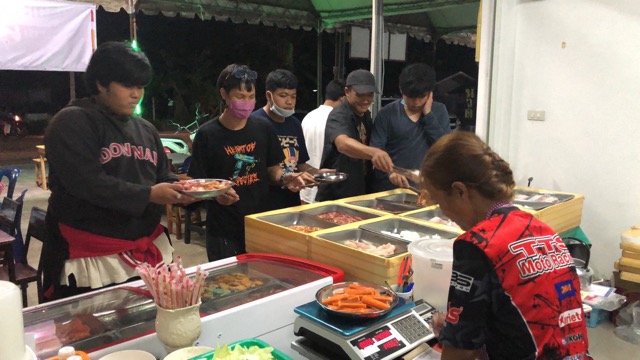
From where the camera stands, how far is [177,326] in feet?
4.24

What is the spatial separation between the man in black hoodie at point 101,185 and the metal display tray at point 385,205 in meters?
1.25

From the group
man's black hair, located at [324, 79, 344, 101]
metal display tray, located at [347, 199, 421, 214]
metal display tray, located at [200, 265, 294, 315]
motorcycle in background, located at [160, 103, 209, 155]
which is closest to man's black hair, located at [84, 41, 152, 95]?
metal display tray, located at [200, 265, 294, 315]

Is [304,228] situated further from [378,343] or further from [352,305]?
[378,343]

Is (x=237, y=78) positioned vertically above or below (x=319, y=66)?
below

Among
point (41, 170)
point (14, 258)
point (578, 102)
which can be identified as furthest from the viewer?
point (41, 170)

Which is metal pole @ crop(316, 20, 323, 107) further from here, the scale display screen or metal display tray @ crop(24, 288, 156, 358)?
the scale display screen

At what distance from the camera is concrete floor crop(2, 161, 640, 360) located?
3.05 metres

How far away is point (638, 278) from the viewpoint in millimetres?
3203

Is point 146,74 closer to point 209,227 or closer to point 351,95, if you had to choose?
point 209,227

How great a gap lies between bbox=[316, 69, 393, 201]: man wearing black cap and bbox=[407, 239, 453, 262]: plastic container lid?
4.26 feet

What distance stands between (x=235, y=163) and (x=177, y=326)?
127 centimetres

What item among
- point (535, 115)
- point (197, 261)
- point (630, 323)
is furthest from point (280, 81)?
point (630, 323)

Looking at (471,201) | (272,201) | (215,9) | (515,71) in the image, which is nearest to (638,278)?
(515,71)

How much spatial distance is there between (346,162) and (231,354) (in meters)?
2.08
